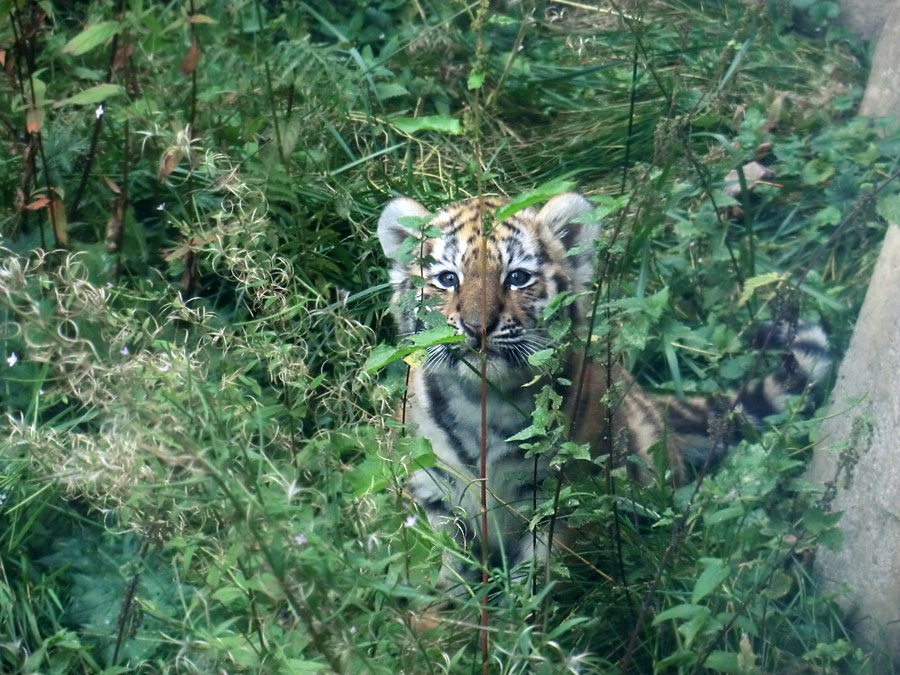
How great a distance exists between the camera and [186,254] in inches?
157

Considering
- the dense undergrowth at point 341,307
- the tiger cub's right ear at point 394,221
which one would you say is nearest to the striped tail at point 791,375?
the dense undergrowth at point 341,307

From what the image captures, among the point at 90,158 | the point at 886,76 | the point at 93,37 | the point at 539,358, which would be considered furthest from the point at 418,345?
the point at 886,76

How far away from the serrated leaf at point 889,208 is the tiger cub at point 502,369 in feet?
2.33

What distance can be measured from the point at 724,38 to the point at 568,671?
4032 millimetres

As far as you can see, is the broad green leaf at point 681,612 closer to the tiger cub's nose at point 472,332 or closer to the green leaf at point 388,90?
the tiger cub's nose at point 472,332

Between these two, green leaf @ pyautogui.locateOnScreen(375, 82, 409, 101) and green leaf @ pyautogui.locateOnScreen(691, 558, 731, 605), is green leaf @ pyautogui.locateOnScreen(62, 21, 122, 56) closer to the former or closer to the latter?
green leaf @ pyautogui.locateOnScreen(375, 82, 409, 101)

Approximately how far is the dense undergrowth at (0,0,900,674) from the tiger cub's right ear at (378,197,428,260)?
206 mm

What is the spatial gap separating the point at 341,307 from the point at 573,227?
102cm

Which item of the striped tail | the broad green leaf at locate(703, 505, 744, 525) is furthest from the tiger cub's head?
the broad green leaf at locate(703, 505, 744, 525)

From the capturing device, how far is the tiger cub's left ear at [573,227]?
12.3 feet

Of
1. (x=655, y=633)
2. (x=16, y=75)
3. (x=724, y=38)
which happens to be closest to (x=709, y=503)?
(x=655, y=633)

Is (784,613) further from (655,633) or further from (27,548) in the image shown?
(27,548)

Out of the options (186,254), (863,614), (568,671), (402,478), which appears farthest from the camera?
(186,254)

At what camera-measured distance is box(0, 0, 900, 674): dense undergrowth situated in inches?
94.3
